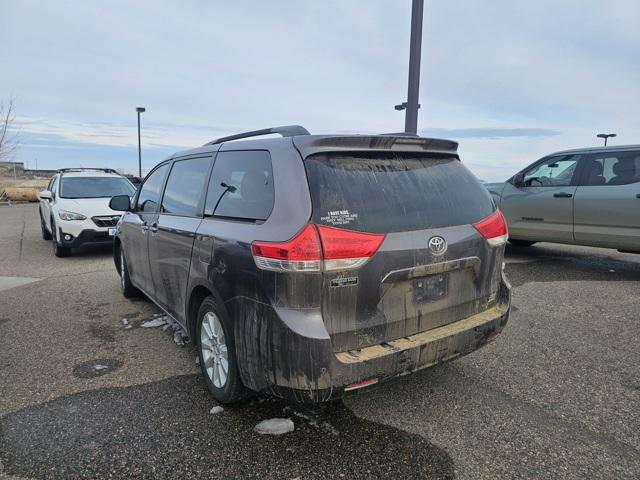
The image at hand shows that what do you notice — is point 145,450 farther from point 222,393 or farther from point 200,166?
point 200,166

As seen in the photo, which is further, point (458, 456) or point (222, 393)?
point (222, 393)

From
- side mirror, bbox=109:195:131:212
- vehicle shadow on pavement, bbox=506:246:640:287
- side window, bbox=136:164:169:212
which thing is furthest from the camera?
vehicle shadow on pavement, bbox=506:246:640:287

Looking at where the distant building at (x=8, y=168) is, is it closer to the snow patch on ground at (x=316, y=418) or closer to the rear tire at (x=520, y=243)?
the rear tire at (x=520, y=243)

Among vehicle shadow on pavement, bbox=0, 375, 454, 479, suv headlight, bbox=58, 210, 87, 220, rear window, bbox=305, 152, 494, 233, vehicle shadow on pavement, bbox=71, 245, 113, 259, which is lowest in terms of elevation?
vehicle shadow on pavement, bbox=0, 375, 454, 479

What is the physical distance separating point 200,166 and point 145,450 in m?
2.03

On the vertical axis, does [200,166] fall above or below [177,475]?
above

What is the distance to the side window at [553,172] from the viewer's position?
23.1ft

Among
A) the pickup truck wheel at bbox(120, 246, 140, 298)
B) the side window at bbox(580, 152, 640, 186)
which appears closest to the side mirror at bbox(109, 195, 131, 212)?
the pickup truck wheel at bbox(120, 246, 140, 298)

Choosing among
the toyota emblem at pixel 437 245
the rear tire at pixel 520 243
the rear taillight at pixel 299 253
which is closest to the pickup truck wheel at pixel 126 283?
the rear taillight at pixel 299 253

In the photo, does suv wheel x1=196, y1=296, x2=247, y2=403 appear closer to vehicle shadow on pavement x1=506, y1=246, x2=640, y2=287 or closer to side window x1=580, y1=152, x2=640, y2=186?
vehicle shadow on pavement x1=506, y1=246, x2=640, y2=287

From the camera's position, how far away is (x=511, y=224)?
7805 mm

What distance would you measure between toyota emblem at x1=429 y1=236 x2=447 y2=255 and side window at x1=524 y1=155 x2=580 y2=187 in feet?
17.8

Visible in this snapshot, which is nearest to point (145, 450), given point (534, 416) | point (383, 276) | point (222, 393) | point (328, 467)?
→ point (222, 393)

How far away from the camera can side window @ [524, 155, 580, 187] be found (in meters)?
7.03
